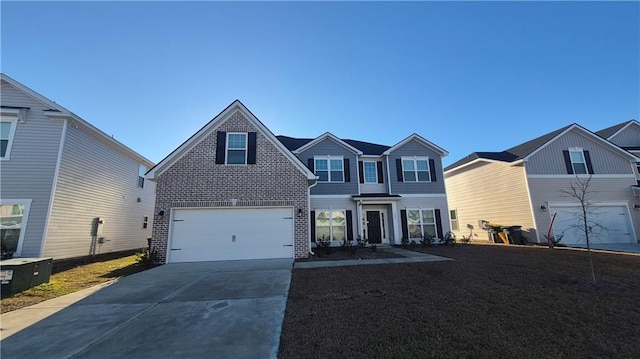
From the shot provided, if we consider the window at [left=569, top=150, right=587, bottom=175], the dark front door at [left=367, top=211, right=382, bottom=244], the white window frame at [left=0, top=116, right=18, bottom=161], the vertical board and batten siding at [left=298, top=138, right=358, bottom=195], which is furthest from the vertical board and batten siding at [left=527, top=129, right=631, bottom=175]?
the white window frame at [left=0, top=116, right=18, bottom=161]

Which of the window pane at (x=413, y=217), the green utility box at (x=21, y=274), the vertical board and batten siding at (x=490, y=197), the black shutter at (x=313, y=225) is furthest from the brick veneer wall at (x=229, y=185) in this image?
the vertical board and batten siding at (x=490, y=197)

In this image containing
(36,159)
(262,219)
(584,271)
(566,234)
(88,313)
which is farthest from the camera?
(566,234)

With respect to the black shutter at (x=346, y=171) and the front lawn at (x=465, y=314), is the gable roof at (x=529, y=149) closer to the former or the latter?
the black shutter at (x=346, y=171)

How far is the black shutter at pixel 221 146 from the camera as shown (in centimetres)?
1112

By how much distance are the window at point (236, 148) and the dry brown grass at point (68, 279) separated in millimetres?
5325

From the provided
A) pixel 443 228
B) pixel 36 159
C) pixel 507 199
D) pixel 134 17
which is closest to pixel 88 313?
pixel 36 159

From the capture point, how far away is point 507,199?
54.1ft

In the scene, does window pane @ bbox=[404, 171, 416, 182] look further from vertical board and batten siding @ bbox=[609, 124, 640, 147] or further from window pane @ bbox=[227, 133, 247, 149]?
vertical board and batten siding @ bbox=[609, 124, 640, 147]

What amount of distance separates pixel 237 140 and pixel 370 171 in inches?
343

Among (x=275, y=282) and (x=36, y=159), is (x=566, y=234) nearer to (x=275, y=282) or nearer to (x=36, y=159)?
(x=275, y=282)

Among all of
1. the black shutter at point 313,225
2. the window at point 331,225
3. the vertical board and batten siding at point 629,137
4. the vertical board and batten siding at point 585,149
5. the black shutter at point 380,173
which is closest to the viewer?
the black shutter at point 313,225

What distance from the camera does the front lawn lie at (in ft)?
10.5

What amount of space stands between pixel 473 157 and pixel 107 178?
78.8 feet

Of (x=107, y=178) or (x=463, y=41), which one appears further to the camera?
(x=107, y=178)
